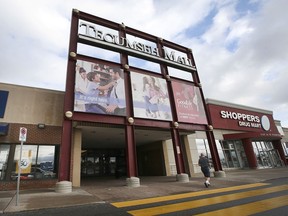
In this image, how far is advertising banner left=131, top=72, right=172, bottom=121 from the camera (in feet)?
48.7

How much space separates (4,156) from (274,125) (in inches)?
1436

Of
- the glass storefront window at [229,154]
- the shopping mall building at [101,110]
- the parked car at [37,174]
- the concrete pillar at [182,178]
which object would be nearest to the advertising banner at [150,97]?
the shopping mall building at [101,110]

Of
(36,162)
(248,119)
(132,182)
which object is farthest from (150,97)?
(248,119)

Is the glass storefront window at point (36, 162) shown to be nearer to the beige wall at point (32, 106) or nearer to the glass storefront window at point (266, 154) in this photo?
the beige wall at point (32, 106)

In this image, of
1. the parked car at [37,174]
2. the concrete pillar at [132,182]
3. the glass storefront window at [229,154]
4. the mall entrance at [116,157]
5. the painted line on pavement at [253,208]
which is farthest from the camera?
the glass storefront window at [229,154]

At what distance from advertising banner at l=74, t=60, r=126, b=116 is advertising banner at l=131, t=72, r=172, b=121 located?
1077 millimetres

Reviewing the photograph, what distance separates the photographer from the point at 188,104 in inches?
699

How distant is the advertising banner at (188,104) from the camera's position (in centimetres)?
1702

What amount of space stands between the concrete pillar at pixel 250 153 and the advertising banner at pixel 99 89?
63.6 feet

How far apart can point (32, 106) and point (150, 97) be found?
28.0 feet

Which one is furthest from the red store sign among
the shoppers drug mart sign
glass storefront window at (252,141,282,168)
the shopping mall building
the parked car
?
the parked car

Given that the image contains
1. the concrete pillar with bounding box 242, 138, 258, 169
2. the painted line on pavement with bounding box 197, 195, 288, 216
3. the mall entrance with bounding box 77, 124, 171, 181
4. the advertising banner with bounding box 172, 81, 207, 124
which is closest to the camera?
the painted line on pavement with bounding box 197, 195, 288, 216

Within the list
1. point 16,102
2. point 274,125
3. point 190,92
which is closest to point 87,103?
point 16,102

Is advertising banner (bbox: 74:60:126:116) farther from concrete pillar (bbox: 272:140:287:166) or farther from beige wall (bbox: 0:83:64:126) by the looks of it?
concrete pillar (bbox: 272:140:287:166)
